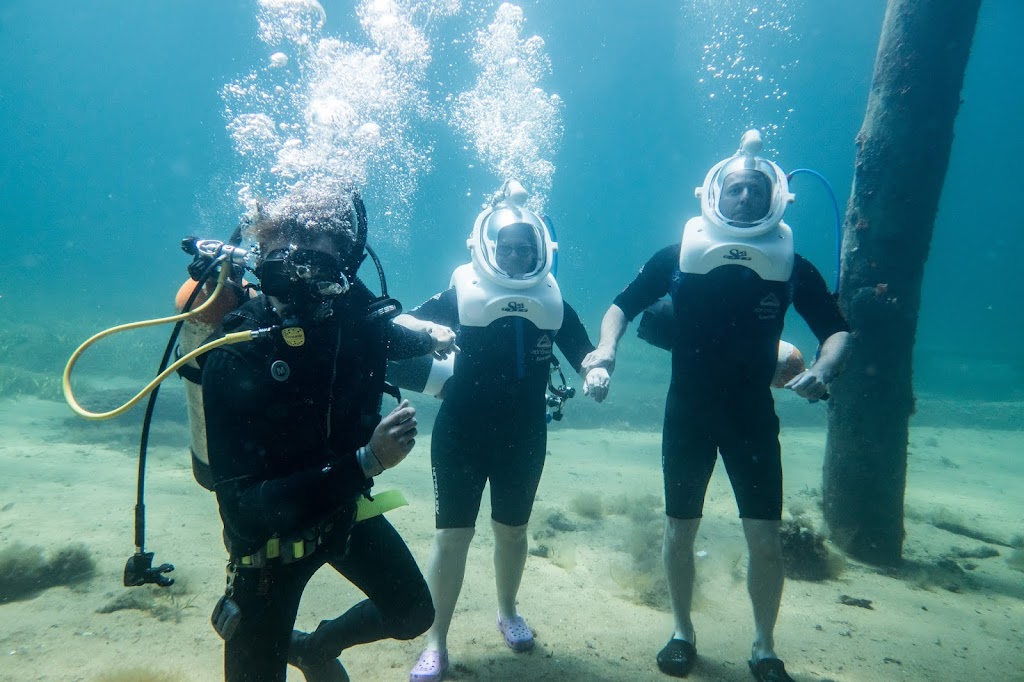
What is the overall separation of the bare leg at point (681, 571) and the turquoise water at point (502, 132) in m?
4.85

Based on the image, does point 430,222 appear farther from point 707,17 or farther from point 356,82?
point 356,82

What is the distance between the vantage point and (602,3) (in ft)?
154

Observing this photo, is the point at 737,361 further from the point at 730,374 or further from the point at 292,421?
the point at 292,421

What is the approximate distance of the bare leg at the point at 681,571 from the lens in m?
3.49

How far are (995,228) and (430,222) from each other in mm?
113602

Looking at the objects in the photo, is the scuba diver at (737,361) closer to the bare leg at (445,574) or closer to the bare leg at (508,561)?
the bare leg at (508,561)

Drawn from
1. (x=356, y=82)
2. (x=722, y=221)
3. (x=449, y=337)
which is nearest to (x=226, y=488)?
(x=449, y=337)

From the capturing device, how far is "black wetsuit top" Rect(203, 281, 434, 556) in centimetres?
197

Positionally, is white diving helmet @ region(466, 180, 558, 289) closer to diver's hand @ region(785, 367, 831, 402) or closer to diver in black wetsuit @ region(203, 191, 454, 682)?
diver in black wetsuit @ region(203, 191, 454, 682)

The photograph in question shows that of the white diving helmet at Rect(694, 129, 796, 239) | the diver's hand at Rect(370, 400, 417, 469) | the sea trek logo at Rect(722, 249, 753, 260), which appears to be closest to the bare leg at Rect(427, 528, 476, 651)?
the diver's hand at Rect(370, 400, 417, 469)

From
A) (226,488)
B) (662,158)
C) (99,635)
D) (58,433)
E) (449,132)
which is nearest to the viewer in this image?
(226,488)

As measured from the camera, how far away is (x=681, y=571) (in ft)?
11.5

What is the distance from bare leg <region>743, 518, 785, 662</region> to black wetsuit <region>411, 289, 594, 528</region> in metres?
1.49

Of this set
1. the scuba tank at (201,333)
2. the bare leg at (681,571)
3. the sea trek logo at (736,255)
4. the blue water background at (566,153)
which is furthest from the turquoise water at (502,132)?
the sea trek logo at (736,255)
